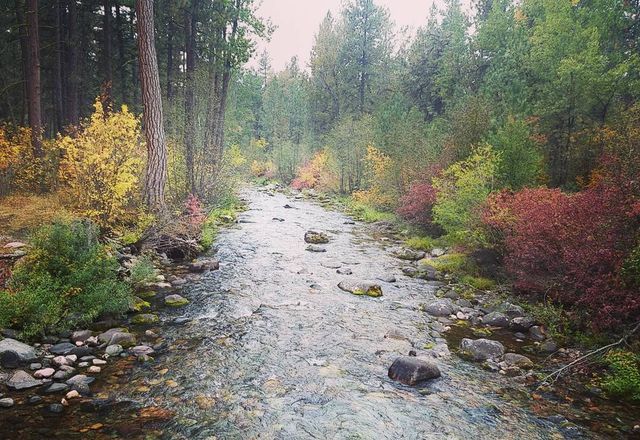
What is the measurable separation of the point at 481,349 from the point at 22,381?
7.66 metres

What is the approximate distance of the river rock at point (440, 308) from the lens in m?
9.85

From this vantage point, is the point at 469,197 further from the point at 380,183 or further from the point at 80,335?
the point at 80,335

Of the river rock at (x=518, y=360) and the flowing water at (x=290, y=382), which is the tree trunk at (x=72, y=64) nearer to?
the flowing water at (x=290, y=382)

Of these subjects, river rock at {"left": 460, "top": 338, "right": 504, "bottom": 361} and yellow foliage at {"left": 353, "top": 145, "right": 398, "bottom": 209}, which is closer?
river rock at {"left": 460, "top": 338, "right": 504, "bottom": 361}

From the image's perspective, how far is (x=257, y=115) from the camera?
69.1 metres

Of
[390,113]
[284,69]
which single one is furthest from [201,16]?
[284,69]

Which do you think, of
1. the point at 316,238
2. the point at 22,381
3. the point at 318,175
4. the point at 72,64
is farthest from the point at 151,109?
the point at 318,175

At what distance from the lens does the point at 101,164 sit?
11523 millimetres

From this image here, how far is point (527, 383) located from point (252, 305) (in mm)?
5994

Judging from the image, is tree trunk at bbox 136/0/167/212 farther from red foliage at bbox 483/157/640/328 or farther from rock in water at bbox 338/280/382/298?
red foliage at bbox 483/157/640/328

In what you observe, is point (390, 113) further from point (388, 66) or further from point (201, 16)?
point (388, 66)

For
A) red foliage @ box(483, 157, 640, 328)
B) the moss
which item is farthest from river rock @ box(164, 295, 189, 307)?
red foliage @ box(483, 157, 640, 328)

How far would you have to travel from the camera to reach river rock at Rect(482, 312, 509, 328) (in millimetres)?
Answer: 9188

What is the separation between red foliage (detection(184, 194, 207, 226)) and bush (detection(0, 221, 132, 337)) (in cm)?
603
